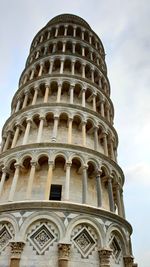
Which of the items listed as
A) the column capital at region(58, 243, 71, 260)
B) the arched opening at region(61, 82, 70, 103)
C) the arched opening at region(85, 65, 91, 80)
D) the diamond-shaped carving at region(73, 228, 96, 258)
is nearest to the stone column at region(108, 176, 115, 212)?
the diamond-shaped carving at region(73, 228, 96, 258)

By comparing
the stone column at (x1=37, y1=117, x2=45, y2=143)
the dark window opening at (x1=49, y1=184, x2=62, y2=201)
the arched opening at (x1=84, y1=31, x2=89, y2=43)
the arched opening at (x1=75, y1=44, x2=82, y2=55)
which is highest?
the arched opening at (x1=84, y1=31, x2=89, y2=43)

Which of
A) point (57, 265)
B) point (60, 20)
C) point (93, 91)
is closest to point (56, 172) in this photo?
point (57, 265)

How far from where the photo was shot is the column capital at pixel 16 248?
39.7 ft

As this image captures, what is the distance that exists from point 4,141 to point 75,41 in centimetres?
1161

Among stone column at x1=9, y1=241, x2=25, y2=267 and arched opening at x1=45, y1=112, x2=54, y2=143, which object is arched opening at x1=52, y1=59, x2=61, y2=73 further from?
stone column at x1=9, y1=241, x2=25, y2=267

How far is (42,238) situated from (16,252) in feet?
4.33

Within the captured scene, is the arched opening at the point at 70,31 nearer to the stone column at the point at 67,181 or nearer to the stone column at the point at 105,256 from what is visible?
the stone column at the point at 67,181

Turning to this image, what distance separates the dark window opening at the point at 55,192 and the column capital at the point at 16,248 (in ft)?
10.7

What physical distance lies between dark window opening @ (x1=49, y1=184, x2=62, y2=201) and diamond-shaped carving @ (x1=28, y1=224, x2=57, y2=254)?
2176 mm

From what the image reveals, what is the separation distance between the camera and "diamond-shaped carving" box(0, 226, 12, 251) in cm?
1305

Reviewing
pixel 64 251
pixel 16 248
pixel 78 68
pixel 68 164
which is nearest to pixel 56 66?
pixel 78 68

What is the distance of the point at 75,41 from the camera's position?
2555cm

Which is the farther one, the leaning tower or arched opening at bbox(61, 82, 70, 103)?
arched opening at bbox(61, 82, 70, 103)

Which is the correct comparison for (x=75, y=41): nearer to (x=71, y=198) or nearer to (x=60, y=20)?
(x=60, y=20)
